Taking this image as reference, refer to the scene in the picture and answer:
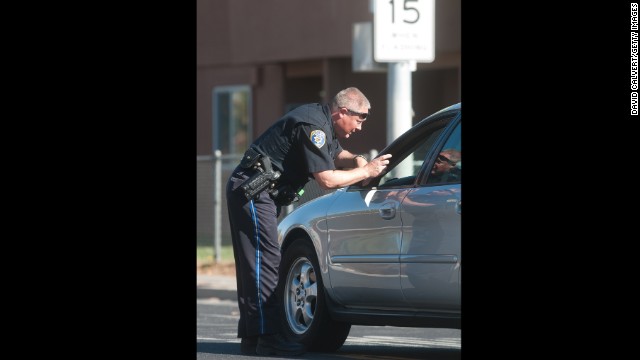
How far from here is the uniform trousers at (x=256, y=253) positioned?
8477 millimetres

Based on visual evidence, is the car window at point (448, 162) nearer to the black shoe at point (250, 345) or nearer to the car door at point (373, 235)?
the car door at point (373, 235)

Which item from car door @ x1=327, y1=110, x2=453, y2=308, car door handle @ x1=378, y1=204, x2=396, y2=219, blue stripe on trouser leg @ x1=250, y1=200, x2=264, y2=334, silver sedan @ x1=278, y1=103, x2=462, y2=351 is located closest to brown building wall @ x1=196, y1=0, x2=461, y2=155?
silver sedan @ x1=278, y1=103, x2=462, y2=351

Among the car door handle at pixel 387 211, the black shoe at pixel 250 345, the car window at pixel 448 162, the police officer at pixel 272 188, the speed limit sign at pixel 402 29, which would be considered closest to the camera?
the car window at pixel 448 162

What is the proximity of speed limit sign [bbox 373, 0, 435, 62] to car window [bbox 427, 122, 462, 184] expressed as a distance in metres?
5.81

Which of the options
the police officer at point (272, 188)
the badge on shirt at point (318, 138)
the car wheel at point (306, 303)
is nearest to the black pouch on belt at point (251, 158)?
the police officer at point (272, 188)

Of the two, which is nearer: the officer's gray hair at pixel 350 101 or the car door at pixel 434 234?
the car door at pixel 434 234

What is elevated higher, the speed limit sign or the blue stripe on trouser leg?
the speed limit sign

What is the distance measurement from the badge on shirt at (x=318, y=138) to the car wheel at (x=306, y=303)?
962 mm

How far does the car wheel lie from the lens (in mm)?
8742

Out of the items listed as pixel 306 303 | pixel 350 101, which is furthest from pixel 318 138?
pixel 306 303

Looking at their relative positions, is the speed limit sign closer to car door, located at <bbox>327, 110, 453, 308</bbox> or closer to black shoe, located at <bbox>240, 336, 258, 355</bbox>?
car door, located at <bbox>327, 110, 453, 308</bbox>

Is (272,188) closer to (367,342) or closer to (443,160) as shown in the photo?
(443,160)
